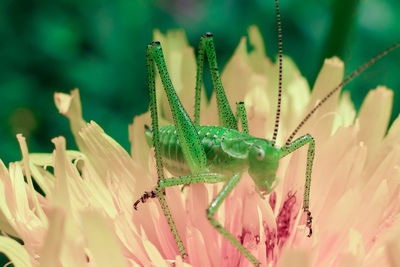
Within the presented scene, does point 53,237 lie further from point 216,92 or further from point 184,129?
point 216,92

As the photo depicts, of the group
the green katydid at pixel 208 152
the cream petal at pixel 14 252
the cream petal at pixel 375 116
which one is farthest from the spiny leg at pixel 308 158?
the cream petal at pixel 14 252

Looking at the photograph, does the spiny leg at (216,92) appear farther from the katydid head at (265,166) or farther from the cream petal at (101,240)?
the cream petal at (101,240)

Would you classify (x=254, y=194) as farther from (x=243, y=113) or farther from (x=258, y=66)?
(x=258, y=66)

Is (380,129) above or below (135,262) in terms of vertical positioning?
above

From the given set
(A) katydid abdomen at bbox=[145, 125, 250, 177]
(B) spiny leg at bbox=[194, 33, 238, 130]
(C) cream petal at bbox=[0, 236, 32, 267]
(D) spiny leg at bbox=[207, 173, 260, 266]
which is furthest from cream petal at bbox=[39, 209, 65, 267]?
(B) spiny leg at bbox=[194, 33, 238, 130]

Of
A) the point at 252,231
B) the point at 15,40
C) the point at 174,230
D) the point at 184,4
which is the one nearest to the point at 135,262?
the point at 174,230

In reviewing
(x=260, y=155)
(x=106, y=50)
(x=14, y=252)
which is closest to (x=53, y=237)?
(x=14, y=252)
